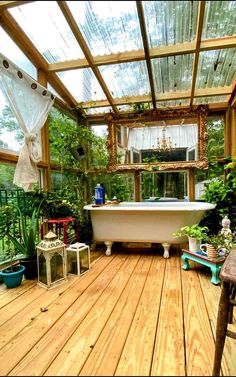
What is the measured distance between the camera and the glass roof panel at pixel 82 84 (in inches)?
111

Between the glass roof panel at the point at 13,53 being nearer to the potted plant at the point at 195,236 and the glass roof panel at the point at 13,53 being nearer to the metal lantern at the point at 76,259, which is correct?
the metal lantern at the point at 76,259

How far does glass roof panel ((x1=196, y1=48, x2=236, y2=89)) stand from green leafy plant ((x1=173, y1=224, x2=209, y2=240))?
1895 millimetres

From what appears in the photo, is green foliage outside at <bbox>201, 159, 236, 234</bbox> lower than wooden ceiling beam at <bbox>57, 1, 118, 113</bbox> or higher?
lower

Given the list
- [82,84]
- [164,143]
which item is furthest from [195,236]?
[82,84]

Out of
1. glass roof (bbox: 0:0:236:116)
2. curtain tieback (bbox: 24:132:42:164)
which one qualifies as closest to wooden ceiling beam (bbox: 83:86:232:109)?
A: glass roof (bbox: 0:0:236:116)

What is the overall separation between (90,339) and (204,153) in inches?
111

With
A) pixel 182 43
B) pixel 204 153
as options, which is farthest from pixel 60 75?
pixel 204 153

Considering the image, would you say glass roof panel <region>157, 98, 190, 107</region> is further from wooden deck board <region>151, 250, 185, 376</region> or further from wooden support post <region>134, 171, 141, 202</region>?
wooden deck board <region>151, 250, 185, 376</region>

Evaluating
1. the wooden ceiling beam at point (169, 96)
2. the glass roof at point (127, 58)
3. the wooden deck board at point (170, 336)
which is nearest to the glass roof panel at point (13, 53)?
the glass roof at point (127, 58)

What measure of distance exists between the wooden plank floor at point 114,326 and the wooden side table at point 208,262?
77 mm

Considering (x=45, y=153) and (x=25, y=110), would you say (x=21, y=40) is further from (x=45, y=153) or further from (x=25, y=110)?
(x=45, y=153)

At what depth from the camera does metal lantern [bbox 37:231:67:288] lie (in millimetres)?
1930

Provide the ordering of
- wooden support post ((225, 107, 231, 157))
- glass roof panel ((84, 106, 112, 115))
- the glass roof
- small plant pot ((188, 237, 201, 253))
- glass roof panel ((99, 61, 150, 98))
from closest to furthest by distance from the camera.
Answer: the glass roof, small plant pot ((188, 237, 201, 253)), glass roof panel ((99, 61, 150, 98)), wooden support post ((225, 107, 231, 157)), glass roof panel ((84, 106, 112, 115))

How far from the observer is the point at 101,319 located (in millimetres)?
1446
